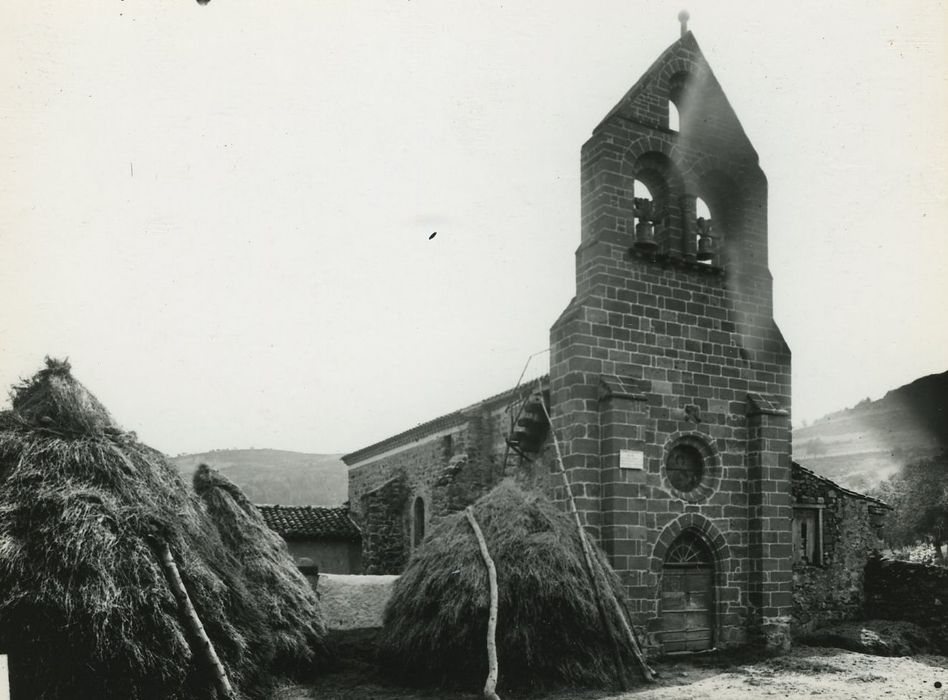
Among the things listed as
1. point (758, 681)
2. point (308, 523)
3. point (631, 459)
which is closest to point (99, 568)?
point (631, 459)

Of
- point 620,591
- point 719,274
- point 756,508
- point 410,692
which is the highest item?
point 719,274

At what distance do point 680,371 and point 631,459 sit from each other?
2089 mm

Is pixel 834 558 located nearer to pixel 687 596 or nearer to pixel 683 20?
pixel 687 596

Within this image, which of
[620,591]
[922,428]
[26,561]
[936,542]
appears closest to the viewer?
[26,561]

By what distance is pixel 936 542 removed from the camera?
74.4 ft

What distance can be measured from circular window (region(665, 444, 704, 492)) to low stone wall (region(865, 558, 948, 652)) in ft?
18.1

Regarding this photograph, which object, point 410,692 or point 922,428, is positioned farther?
point 922,428

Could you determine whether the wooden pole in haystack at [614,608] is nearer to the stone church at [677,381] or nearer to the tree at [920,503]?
the stone church at [677,381]

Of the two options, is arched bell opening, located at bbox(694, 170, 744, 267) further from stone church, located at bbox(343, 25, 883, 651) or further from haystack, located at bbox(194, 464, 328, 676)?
haystack, located at bbox(194, 464, 328, 676)

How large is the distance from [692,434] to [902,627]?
18.8 feet

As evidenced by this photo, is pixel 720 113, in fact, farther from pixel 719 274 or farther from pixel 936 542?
pixel 936 542

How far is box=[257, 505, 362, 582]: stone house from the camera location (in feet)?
70.9

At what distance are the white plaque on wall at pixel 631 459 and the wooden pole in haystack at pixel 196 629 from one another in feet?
21.7

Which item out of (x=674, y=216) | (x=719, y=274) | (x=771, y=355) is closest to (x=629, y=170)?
(x=674, y=216)
